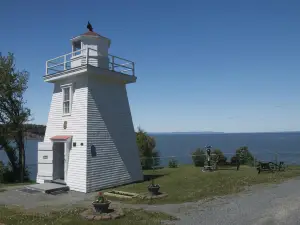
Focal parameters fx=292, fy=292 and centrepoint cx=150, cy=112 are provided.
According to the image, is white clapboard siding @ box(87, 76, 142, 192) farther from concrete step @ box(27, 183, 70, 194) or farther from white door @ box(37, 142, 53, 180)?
white door @ box(37, 142, 53, 180)

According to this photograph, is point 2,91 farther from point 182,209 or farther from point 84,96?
point 182,209

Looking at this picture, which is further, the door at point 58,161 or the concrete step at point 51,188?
the door at point 58,161

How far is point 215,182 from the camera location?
16.4m

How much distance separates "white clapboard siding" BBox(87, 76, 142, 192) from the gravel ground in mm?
4844

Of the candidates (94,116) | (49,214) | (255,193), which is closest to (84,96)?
(94,116)

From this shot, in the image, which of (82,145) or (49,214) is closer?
(49,214)

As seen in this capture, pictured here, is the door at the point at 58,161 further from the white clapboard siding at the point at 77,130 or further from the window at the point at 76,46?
the window at the point at 76,46

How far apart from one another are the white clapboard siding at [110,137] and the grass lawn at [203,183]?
1.07 metres

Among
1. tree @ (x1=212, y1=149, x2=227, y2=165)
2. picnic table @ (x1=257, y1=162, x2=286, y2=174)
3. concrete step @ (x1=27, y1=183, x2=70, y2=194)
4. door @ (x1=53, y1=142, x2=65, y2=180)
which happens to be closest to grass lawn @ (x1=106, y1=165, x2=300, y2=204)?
picnic table @ (x1=257, y1=162, x2=286, y2=174)

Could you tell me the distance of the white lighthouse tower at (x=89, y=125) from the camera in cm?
1590

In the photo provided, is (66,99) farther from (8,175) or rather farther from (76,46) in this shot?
(8,175)

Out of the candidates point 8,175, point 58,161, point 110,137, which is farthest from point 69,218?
point 8,175

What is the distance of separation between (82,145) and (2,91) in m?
10.1

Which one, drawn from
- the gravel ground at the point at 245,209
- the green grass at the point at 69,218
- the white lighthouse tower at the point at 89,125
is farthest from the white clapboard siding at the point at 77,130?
the gravel ground at the point at 245,209
